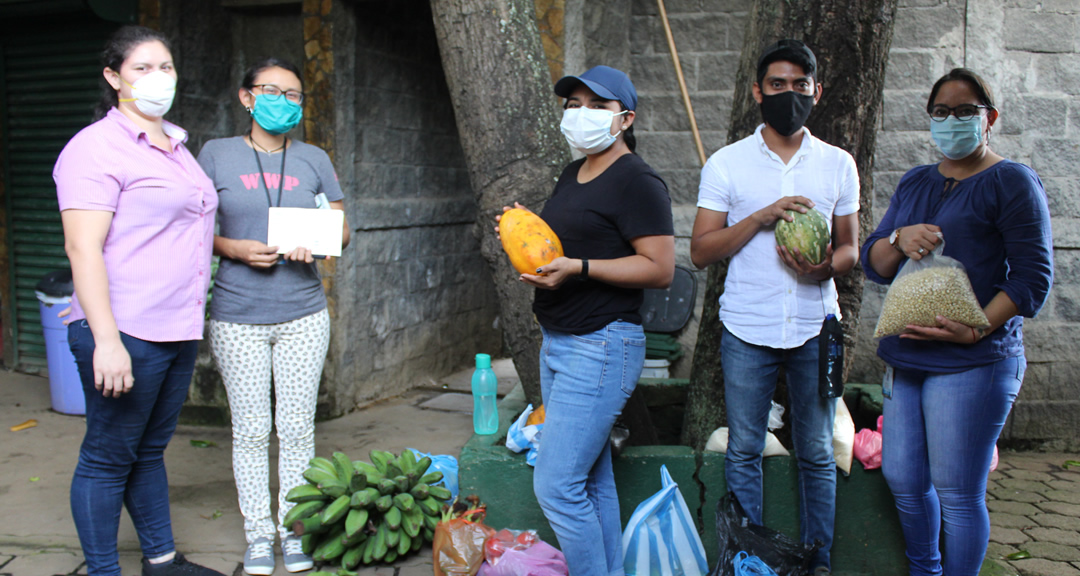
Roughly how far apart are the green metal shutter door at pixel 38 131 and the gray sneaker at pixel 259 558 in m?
4.20

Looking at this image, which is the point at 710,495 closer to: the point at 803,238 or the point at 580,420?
the point at 580,420

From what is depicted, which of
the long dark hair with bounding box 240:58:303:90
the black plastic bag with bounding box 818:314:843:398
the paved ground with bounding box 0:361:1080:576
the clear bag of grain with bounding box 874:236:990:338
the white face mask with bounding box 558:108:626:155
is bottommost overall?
the paved ground with bounding box 0:361:1080:576

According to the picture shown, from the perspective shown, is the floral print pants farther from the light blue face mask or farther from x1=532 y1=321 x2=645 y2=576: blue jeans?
the light blue face mask

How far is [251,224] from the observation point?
314 cm

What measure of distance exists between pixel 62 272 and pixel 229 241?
3.18 meters

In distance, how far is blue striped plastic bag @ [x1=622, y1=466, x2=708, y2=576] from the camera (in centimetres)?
298

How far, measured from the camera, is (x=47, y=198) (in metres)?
6.36

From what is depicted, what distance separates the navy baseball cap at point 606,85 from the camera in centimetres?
263

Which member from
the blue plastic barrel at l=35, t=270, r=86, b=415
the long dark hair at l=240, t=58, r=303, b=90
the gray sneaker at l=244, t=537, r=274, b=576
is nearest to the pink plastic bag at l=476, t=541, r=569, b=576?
the gray sneaker at l=244, t=537, r=274, b=576

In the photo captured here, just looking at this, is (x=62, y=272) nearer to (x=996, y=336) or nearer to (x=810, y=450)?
(x=810, y=450)

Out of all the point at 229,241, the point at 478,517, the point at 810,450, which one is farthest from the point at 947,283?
the point at 229,241

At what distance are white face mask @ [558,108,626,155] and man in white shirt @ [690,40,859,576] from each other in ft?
1.57

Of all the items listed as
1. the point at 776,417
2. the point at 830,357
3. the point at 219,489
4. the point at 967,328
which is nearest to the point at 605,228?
the point at 830,357

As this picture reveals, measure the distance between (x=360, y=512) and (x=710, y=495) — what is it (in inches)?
57.6
